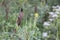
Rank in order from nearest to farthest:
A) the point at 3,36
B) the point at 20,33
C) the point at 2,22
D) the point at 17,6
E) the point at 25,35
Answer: the point at 25,35
the point at 20,33
the point at 3,36
the point at 2,22
the point at 17,6

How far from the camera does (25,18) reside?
2.77 metres

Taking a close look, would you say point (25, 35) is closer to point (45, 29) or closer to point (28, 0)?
point (45, 29)

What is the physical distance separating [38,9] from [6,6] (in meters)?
0.53

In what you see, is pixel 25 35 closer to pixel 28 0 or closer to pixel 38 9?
pixel 38 9

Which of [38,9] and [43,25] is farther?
[38,9]

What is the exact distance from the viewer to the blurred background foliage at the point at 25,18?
84.3 inches

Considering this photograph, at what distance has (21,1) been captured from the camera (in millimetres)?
2934

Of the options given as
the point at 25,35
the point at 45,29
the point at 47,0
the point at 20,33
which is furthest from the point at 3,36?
the point at 47,0

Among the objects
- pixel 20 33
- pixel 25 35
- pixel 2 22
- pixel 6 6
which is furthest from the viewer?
pixel 6 6

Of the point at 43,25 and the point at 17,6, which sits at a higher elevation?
the point at 17,6

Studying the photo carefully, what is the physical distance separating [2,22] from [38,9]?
0.71m

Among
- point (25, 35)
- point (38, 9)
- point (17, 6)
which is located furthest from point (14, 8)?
point (25, 35)

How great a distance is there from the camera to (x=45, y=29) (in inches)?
105

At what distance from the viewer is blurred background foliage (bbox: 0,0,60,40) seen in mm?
2141
